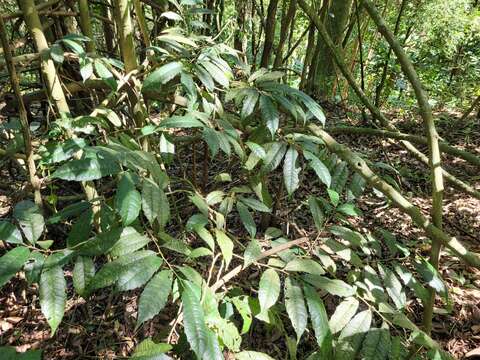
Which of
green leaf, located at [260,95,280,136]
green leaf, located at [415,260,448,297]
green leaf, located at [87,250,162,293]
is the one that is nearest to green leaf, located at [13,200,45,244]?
green leaf, located at [87,250,162,293]

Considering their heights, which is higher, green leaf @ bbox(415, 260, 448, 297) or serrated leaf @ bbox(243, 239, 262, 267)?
serrated leaf @ bbox(243, 239, 262, 267)

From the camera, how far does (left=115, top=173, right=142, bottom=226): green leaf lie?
2.64 ft

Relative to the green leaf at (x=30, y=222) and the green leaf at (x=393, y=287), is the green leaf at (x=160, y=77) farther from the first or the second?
the green leaf at (x=393, y=287)

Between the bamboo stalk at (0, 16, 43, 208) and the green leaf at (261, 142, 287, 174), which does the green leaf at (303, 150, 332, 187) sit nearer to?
the green leaf at (261, 142, 287, 174)

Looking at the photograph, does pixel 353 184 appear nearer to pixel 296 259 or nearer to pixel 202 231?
pixel 296 259

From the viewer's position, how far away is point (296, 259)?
1.03 m

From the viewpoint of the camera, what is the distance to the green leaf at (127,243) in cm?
86

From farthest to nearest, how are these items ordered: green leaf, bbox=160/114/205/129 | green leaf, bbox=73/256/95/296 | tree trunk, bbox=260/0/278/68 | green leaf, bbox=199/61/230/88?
tree trunk, bbox=260/0/278/68 → green leaf, bbox=199/61/230/88 → green leaf, bbox=160/114/205/129 → green leaf, bbox=73/256/95/296

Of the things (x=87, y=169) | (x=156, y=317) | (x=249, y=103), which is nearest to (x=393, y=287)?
(x=249, y=103)

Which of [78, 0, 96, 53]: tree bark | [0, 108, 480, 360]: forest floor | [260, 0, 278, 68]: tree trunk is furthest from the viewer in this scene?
[260, 0, 278, 68]: tree trunk

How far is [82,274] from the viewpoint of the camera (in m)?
0.91

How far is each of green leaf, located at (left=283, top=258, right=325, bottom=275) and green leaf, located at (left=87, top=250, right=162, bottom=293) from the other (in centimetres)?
37

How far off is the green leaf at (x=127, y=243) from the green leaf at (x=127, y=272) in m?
0.03

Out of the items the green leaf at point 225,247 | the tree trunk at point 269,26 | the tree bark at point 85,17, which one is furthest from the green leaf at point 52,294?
the tree trunk at point 269,26
